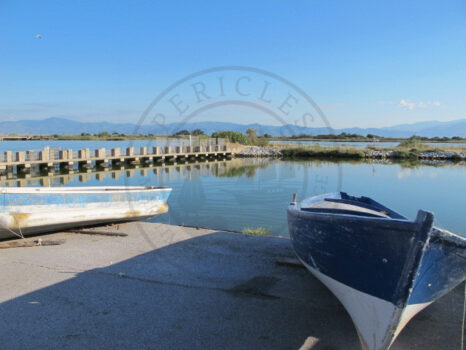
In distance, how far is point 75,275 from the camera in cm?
563

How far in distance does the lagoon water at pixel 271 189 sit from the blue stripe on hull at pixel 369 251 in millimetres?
6878

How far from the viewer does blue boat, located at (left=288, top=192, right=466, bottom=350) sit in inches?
123

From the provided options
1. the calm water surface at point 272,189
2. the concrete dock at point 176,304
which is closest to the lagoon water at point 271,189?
the calm water surface at point 272,189

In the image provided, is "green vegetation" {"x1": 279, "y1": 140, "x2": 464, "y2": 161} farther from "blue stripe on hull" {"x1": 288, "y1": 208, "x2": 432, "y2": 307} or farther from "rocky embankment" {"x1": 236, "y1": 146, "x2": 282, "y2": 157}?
"blue stripe on hull" {"x1": 288, "y1": 208, "x2": 432, "y2": 307}

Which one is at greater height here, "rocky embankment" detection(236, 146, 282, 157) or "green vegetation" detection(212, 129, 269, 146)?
"green vegetation" detection(212, 129, 269, 146)

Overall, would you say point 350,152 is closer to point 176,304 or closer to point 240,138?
point 240,138

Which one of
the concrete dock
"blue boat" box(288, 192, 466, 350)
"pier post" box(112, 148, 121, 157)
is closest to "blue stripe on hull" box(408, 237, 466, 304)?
"blue boat" box(288, 192, 466, 350)

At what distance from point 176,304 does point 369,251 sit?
8.37 ft

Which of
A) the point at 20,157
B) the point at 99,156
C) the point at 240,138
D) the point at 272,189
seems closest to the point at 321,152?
the point at 240,138

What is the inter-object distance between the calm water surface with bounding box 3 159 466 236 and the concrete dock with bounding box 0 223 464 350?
5063mm

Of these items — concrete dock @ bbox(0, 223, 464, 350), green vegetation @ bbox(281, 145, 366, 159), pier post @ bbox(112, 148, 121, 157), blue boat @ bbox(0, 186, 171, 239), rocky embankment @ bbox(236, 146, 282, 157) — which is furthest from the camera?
rocky embankment @ bbox(236, 146, 282, 157)

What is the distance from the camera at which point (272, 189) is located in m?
21.2

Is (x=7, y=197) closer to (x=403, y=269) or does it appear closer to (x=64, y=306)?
(x=64, y=306)

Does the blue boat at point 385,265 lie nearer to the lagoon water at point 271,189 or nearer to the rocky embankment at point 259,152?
the lagoon water at point 271,189
